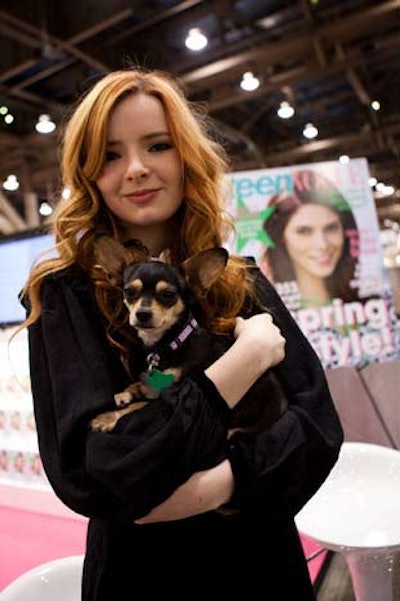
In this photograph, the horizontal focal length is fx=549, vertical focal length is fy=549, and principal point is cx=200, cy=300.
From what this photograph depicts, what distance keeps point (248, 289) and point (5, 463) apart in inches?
80.8

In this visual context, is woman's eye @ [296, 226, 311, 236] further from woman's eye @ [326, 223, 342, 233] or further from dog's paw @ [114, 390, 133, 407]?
dog's paw @ [114, 390, 133, 407]

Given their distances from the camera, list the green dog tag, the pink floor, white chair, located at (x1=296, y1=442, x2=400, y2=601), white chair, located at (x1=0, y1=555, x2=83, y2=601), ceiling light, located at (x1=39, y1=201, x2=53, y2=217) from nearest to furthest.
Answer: the green dog tag, white chair, located at (x1=0, y1=555, x2=83, y2=601), white chair, located at (x1=296, y1=442, x2=400, y2=601), ceiling light, located at (x1=39, y1=201, x2=53, y2=217), the pink floor

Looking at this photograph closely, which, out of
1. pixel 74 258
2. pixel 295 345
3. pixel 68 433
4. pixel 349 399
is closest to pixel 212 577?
pixel 68 433

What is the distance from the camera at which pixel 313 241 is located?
127 inches

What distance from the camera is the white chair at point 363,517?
5.49ft

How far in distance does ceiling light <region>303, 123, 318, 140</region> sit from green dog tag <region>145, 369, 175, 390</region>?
5388 mm

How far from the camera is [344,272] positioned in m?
3.21

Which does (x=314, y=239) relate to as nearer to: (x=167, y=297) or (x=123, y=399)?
(x=167, y=297)

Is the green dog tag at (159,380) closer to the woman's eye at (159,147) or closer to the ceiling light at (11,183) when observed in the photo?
the woman's eye at (159,147)

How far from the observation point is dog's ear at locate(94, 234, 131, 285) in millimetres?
1086

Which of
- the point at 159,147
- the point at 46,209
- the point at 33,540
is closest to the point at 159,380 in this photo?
the point at 159,147

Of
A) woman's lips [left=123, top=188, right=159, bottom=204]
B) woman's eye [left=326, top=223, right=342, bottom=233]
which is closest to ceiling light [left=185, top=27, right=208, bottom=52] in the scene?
woman's eye [left=326, top=223, right=342, bottom=233]

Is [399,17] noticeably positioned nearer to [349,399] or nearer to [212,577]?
[349,399]

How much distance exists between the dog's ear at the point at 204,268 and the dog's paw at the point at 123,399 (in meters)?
0.27
